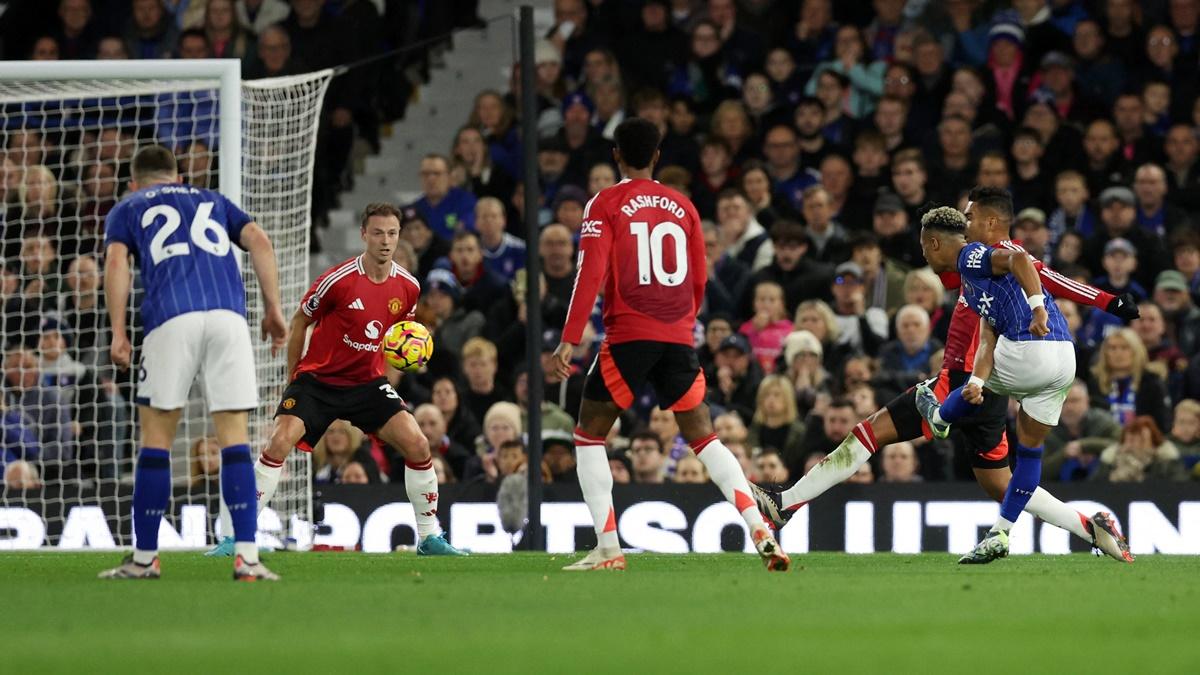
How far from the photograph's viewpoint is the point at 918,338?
1448 cm

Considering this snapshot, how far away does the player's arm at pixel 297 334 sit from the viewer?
10.9 metres

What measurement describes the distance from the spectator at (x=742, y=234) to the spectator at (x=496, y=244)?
181 centimetres

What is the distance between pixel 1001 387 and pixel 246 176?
20.2 feet

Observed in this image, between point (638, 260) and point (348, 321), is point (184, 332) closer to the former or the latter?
point (638, 260)

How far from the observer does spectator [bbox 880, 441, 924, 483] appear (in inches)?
535

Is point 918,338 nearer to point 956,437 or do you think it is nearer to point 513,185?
point 956,437

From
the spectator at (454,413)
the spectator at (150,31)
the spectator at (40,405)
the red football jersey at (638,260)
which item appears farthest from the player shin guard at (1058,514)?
the spectator at (150,31)

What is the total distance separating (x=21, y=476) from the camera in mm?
14000

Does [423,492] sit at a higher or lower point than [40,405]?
lower

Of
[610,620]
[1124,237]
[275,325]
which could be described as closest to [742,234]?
[1124,237]

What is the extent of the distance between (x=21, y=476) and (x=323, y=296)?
14.5 feet

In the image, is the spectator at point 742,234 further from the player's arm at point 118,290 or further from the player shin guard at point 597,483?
the player's arm at point 118,290

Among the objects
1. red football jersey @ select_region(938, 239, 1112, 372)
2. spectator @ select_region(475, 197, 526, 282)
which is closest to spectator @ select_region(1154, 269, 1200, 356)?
red football jersey @ select_region(938, 239, 1112, 372)

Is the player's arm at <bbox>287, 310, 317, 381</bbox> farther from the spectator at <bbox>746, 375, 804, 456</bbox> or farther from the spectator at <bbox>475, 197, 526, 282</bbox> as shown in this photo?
the spectator at <bbox>475, 197, 526, 282</bbox>
